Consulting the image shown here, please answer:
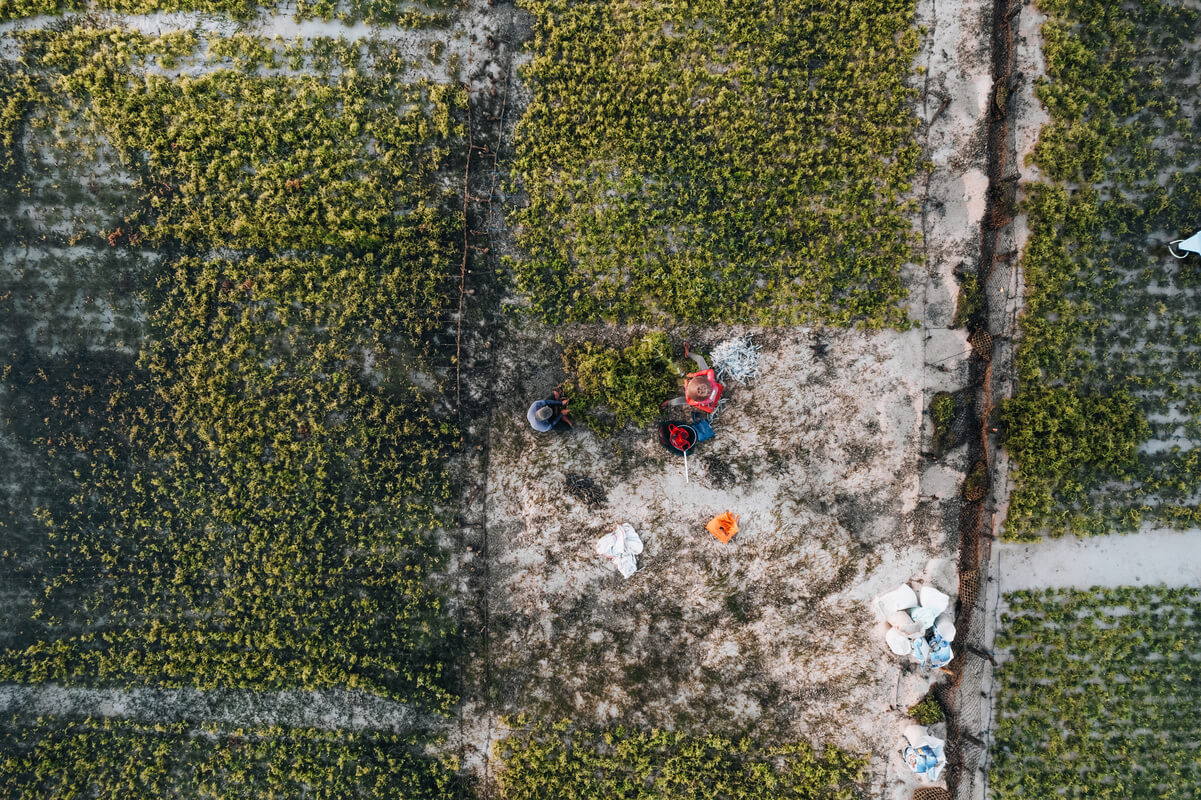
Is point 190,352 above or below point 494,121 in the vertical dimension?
below

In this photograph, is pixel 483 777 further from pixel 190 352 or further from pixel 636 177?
pixel 636 177

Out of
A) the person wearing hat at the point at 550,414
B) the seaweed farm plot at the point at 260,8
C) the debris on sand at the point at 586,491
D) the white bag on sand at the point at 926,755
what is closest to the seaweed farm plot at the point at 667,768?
the white bag on sand at the point at 926,755

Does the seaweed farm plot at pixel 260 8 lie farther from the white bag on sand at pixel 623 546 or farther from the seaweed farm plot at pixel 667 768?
the seaweed farm plot at pixel 667 768

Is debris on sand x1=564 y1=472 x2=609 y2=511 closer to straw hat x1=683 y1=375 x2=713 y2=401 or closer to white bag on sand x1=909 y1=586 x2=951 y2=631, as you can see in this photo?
straw hat x1=683 y1=375 x2=713 y2=401

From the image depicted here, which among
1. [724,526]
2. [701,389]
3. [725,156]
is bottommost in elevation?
[724,526]

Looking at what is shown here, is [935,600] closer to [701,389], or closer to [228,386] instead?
[701,389]

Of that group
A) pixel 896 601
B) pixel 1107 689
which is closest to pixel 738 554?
pixel 896 601

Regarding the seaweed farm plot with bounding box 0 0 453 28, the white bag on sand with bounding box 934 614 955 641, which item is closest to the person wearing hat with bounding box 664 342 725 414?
the white bag on sand with bounding box 934 614 955 641

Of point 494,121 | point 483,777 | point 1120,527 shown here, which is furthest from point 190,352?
point 1120,527
